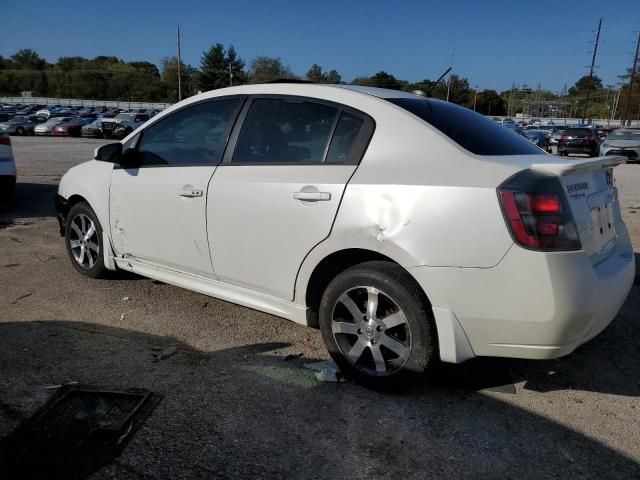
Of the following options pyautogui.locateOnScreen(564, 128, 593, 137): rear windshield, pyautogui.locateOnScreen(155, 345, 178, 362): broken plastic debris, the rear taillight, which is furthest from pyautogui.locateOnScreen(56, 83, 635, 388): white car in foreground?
pyautogui.locateOnScreen(564, 128, 593, 137): rear windshield

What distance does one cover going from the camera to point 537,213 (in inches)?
97.0

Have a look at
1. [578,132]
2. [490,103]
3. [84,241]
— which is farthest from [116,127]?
[490,103]

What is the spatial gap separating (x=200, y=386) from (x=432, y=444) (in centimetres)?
131

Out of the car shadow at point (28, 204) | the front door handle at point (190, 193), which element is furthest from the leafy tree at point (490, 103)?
the front door handle at point (190, 193)

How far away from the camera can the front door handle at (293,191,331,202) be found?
297 cm

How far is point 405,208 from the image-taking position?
2.71 m

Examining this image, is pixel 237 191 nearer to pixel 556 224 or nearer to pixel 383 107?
pixel 383 107

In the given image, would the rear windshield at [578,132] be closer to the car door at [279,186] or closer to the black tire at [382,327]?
the car door at [279,186]

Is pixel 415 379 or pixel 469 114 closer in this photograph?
pixel 415 379

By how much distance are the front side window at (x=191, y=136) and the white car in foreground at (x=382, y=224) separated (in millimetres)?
14

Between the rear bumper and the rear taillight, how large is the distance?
0.05m

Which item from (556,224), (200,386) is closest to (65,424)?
(200,386)

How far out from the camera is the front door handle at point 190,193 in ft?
11.7

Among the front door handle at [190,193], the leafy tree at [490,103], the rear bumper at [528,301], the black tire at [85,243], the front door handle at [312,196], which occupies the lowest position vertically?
the black tire at [85,243]
